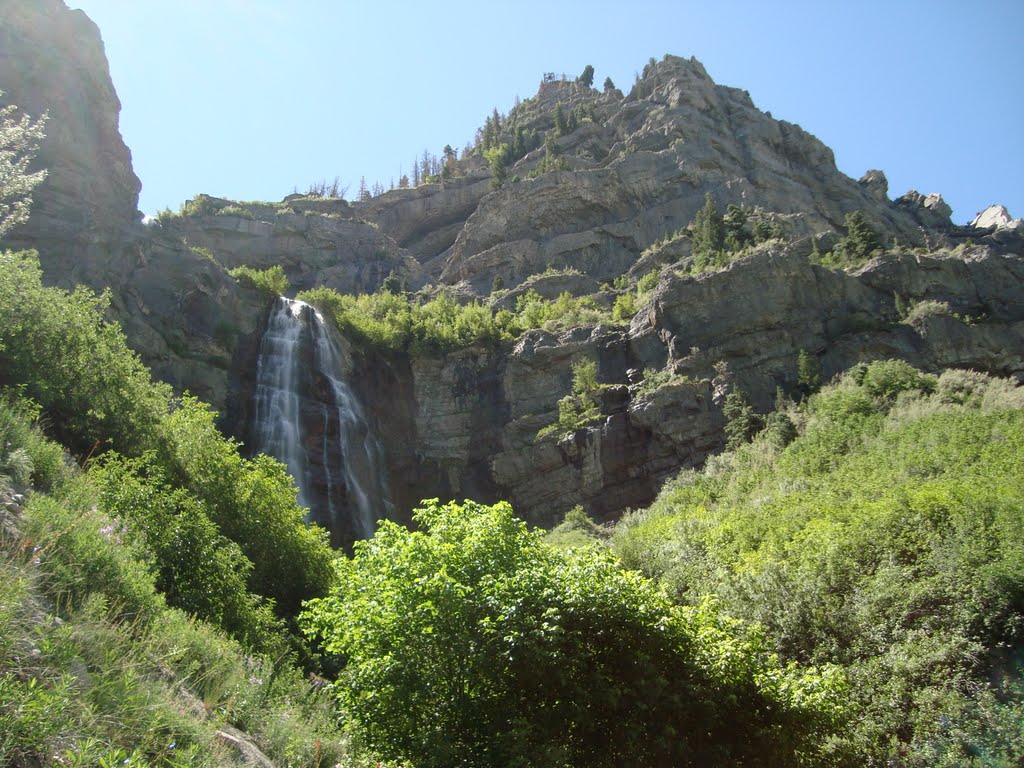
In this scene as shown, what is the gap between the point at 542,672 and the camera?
314 inches

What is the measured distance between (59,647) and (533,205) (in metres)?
66.6

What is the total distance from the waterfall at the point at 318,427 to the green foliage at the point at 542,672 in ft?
74.7

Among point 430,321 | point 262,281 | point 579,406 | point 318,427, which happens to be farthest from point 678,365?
point 262,281

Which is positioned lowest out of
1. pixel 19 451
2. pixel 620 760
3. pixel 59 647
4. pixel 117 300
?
pixel 620 760

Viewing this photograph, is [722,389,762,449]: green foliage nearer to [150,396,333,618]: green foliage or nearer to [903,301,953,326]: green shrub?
[903,301,953,326]: green shrub

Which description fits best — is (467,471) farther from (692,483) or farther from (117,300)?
(117,300)

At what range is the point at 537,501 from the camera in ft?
115

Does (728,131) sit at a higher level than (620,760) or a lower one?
higher

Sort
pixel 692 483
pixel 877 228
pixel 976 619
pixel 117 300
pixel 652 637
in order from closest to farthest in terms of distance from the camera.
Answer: pixel 652 637 → pixel 976 619 → pixel 692 483 → pixel 117 300 → pixel 877 228

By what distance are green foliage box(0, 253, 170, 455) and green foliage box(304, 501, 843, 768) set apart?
8.68 m

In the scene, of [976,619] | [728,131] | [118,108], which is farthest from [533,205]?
[976,619]

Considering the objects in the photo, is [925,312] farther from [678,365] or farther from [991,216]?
[991,216]

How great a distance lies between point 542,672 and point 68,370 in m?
12.8

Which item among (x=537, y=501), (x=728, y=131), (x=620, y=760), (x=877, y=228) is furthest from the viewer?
(x=728, y=131)
